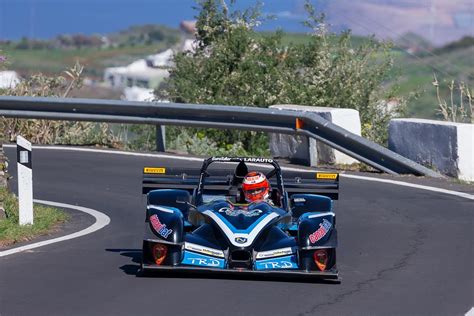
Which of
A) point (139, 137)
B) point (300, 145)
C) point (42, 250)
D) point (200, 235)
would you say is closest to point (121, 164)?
point (300, 145)

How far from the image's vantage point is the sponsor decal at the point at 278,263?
9688mm

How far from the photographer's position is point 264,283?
9.70 m

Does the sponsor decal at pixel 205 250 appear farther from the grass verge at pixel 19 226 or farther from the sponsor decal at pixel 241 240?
the grass verge at pixel 19 226

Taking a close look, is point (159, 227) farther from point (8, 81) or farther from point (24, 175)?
point (8, 81)

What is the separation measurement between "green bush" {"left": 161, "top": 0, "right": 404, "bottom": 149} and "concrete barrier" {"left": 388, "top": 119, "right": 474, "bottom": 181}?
3315 mm

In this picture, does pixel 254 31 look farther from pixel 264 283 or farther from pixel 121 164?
pixel 264 283

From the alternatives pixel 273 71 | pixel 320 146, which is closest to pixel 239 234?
pixel 320 146

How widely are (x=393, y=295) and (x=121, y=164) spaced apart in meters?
8.91

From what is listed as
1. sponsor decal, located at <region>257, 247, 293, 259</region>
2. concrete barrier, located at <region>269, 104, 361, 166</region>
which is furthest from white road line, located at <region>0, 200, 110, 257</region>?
concrete barrier, located at <region>269, 104, 361, 166</region>

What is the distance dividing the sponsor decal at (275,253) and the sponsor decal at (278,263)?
0.04 meters

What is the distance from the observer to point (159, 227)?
10.0m

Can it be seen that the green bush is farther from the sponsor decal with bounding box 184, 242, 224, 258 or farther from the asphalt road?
the sponsor decal with bounding box 184, 242, 224, 258

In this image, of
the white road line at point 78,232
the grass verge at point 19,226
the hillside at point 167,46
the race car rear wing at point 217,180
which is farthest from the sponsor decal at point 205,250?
the hillside at point 167,46

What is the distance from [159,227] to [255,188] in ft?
4.01
